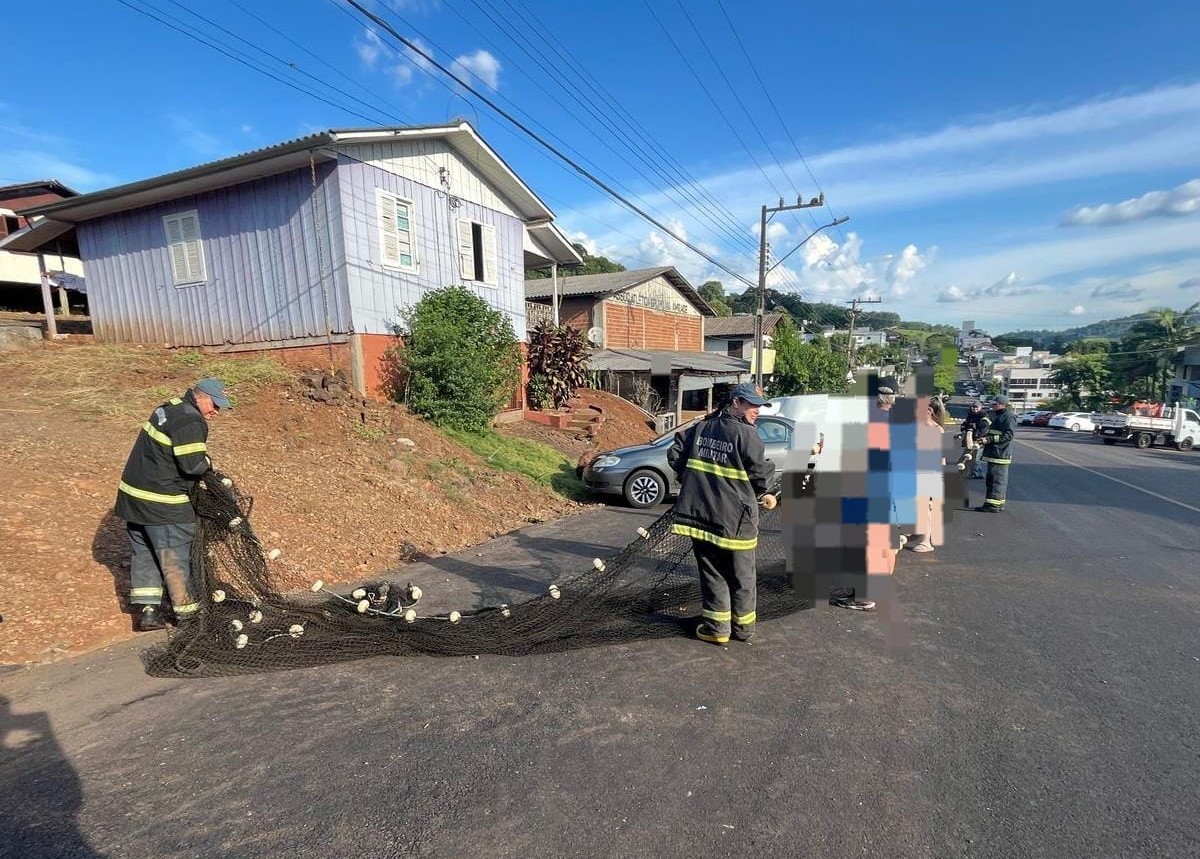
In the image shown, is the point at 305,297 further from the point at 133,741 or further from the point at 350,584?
the point at 133,741

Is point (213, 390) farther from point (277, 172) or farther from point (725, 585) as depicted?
point (277, 172)

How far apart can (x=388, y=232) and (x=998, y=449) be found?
10.8 metres

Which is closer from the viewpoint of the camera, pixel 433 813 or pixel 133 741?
pixel 433 813

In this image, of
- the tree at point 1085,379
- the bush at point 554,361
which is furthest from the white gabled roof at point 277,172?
the tree at point 1085,379

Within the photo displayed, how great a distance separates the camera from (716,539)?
12.5ft

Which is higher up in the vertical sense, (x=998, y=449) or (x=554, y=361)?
(x=554, y=361)

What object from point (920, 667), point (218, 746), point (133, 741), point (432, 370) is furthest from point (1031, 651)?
point (432, 370)

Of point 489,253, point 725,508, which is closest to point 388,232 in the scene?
point 489,253

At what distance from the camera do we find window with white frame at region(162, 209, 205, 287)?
11461 millimetres

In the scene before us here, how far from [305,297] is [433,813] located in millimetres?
10292

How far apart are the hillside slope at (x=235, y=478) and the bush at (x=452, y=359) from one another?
0.78 m

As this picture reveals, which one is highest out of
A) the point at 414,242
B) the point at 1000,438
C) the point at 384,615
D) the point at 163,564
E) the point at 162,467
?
the point at 414,242

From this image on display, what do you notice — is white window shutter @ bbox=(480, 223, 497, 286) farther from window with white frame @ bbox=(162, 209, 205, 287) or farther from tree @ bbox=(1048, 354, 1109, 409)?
tree @ bbox=(1048, 354, 1109, 409)

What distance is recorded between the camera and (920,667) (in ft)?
12.1
